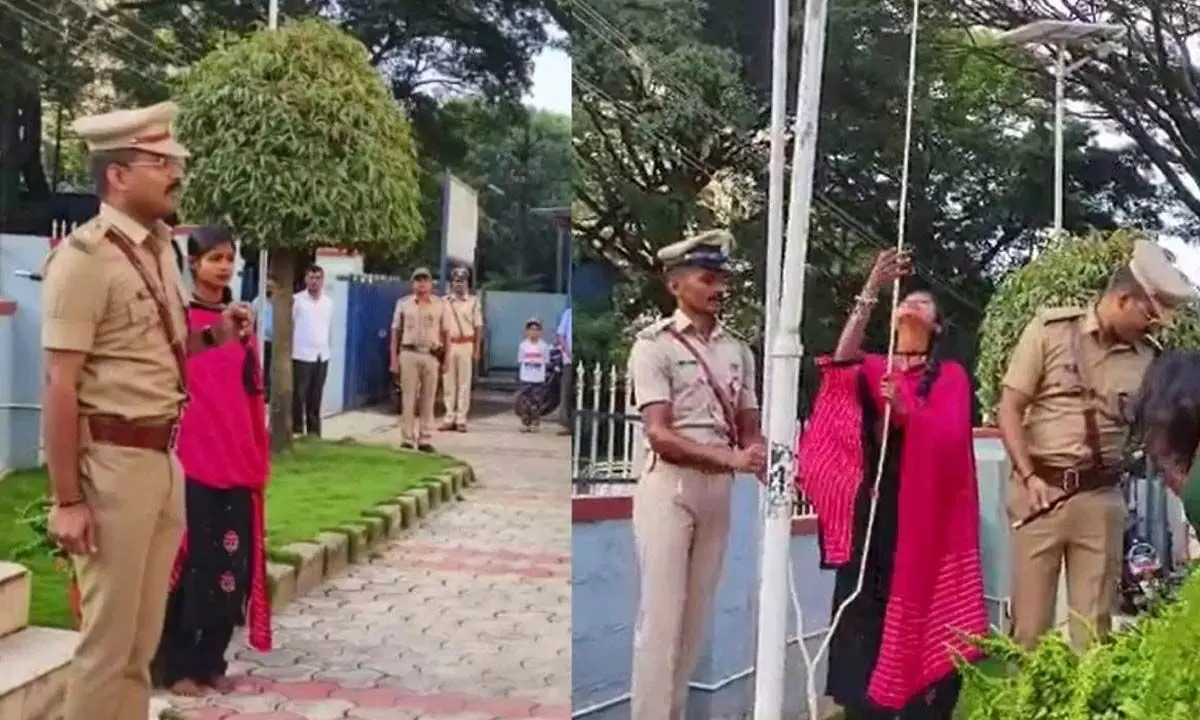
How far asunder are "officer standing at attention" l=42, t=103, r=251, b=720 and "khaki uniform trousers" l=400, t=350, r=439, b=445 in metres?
0.31

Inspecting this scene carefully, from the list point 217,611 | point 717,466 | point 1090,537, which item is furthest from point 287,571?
point 1090,537

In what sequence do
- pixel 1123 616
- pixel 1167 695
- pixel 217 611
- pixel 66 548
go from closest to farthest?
1. pixel 1167 695
2. pixel 66 548
3. pixel 217 611
4. pixel 1123 616

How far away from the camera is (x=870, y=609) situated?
9.06 feet

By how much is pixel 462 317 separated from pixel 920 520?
844 millimetres

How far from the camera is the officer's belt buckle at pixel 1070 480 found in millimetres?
2738

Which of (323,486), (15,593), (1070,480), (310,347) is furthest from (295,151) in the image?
(1070,480)

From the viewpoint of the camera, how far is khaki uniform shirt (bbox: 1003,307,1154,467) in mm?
2670

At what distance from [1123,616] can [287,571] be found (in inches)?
54.7

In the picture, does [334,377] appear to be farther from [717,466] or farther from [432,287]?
[717,466]

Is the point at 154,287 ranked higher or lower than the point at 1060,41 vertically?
lower

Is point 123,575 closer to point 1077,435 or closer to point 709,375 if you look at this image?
point 709,375

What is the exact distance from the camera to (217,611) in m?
2.56

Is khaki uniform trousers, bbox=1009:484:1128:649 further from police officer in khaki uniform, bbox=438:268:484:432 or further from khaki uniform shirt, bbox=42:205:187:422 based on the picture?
khaki uniform shirt, bbox=42:205:187:422

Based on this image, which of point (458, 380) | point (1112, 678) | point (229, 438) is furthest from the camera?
point (458, 380)
